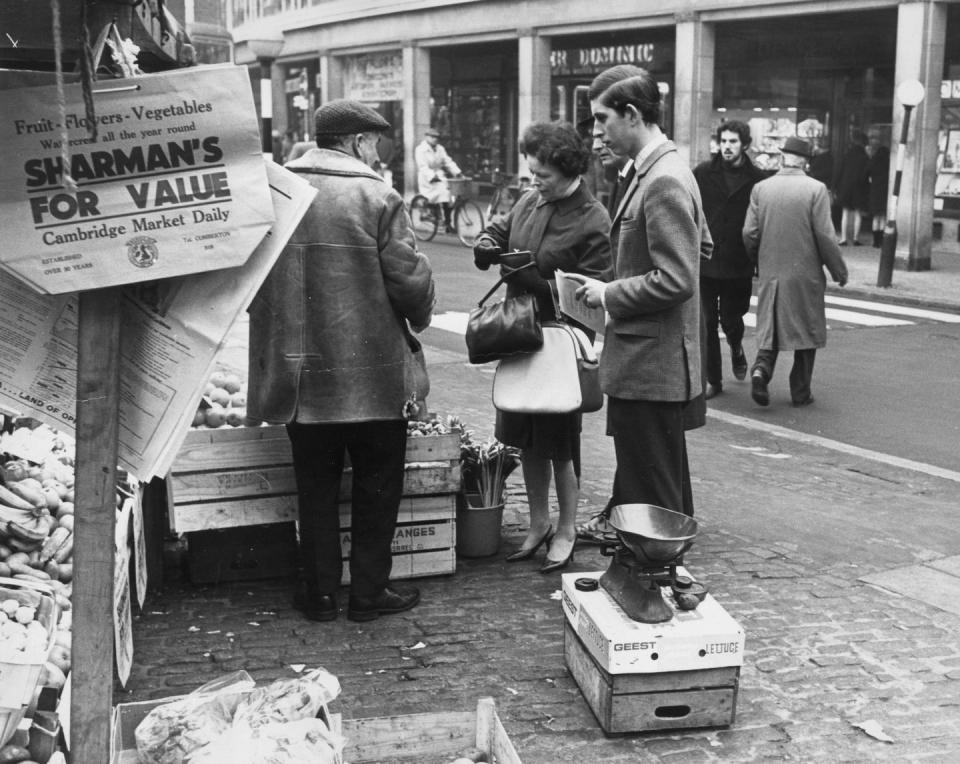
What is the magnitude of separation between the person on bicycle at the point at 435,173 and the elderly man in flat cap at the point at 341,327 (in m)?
18.1

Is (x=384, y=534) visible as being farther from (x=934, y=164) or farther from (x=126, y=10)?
(x=934, y=164)

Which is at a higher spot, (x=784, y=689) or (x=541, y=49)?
(x=541, y=49)

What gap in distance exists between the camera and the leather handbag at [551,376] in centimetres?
543

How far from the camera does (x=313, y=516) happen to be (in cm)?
504

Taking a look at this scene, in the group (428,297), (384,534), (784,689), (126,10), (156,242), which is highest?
(126,10)

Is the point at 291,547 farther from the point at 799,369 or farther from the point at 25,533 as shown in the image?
the point at 799,369

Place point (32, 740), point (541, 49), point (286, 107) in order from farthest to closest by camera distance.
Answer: point (286, 107)
point (541, 49)
point (32, 740)

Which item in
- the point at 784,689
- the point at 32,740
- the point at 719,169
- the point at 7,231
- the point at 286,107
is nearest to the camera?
the point at 7,231

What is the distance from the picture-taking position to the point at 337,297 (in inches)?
189

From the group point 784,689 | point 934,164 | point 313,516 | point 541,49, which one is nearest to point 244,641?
point 313,516

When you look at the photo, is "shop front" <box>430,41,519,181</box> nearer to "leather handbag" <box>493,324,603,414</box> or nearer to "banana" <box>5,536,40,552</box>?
"leather handbag" <box>493,324,603,414</box>

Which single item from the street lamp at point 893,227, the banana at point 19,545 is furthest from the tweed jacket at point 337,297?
the street lamp at point 893,227

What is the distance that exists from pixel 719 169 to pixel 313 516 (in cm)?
601

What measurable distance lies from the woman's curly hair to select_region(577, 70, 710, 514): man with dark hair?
1.81 feet
